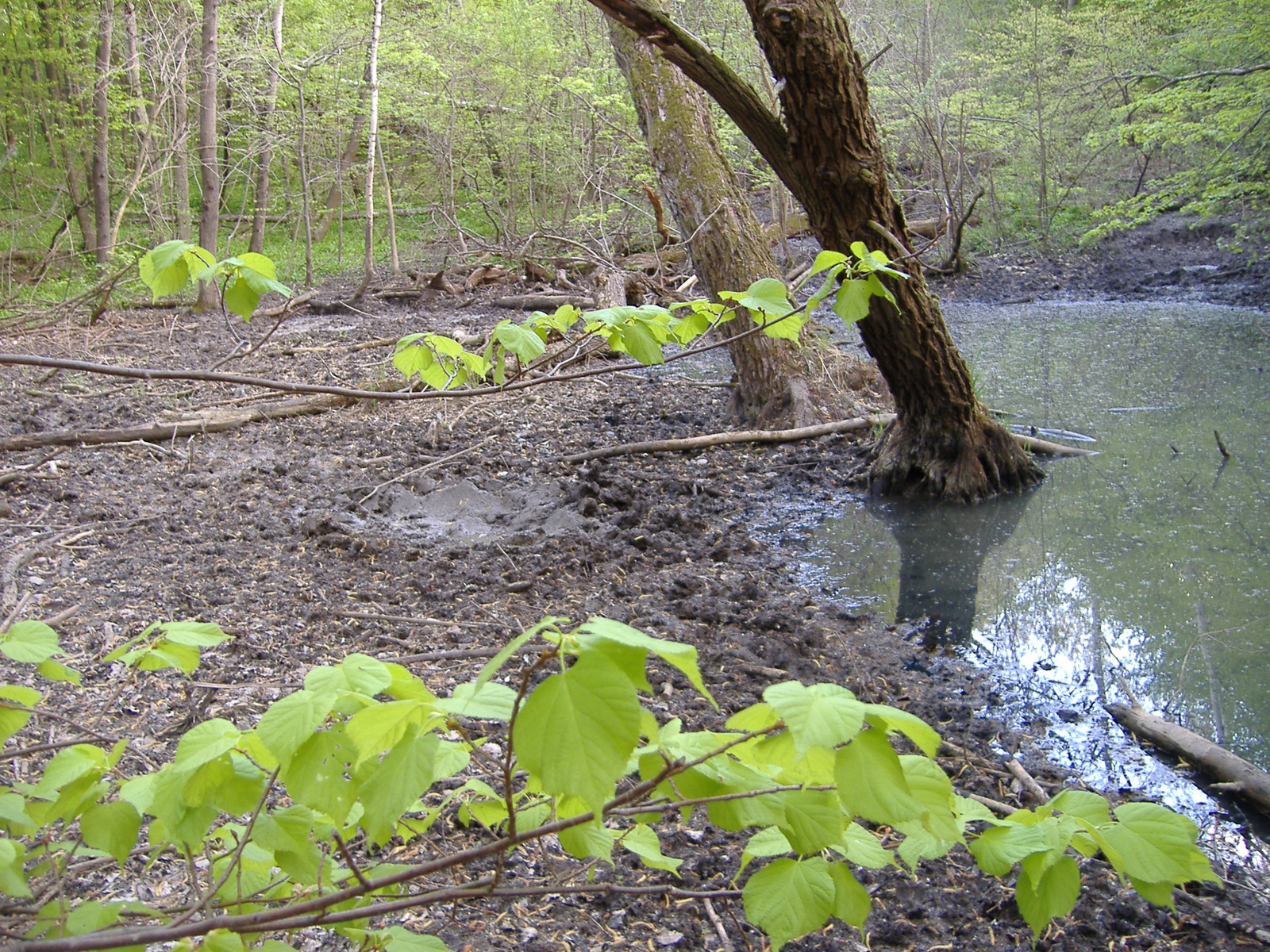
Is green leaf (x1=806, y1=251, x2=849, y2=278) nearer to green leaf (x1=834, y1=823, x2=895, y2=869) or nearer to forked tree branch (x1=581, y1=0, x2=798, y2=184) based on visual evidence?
green leaf (x1=834, y1=823, x2=895, y2=869)

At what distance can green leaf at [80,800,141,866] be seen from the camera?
3.78ft

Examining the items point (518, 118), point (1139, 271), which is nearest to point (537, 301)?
point (518, 118)

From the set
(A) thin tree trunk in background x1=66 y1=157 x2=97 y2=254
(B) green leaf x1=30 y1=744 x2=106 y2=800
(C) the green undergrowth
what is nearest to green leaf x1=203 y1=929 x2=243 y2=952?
A: (C) the green undergrowth

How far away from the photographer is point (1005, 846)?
1136mm

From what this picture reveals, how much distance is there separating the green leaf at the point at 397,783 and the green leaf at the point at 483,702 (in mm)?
43

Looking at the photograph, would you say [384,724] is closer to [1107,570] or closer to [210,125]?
[1107,570]

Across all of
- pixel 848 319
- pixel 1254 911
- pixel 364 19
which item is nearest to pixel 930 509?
pixel 1254 911

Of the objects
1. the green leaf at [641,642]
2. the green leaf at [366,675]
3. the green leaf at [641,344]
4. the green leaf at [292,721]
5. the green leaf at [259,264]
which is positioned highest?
the green leaf at [259,264]

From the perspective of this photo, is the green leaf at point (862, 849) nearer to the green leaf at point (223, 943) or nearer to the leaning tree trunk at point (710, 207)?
the green leaf at point (223, 943)

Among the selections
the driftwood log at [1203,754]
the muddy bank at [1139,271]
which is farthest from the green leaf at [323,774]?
the muddy bank at [1139,271]

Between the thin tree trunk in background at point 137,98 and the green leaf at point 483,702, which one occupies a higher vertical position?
the thin tree trunk in background at point 137,98

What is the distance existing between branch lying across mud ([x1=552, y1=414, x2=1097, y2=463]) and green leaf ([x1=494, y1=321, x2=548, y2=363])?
447 cm

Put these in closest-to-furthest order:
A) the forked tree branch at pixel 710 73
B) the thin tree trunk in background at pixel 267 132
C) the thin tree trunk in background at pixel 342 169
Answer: the forked tree branch at pixel 710 73 → the thin tree trunk in background at pixel 267 132 → the thin tree trunk in background at pixel 342 169

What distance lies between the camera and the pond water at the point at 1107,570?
3461mm
